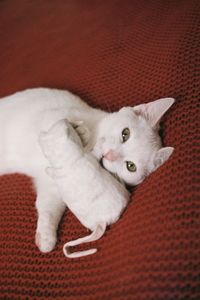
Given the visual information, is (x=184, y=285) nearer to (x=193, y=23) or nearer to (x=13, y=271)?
(x=13, y=271)

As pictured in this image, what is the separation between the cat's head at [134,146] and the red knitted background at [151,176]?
0.16ft

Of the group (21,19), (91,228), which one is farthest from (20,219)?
(21,19)

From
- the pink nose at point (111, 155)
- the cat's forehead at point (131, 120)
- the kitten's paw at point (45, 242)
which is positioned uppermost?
the cat's forehead at point (131, 120)

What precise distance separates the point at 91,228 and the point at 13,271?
0.96ft

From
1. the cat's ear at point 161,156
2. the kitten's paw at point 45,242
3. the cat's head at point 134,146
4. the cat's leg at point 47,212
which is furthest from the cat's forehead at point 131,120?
the kitten's paw at point 45,242

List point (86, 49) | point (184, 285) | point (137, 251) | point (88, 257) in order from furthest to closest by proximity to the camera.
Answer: point (86, 49) < point (88, 257) < point (137, 251) < point (184, 285)

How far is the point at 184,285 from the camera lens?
804mm

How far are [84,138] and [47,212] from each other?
0.89ft

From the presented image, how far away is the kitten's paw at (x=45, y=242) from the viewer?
1090 millimetres

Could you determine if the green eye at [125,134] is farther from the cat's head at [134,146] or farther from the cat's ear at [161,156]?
the cat's ear at [161,156]

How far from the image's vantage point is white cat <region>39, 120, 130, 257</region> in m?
1.02

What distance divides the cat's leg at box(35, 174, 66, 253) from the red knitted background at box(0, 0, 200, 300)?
34mm

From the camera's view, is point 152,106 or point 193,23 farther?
point 193,23

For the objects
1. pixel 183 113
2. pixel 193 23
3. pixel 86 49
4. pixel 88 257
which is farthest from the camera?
pixel 86 49
